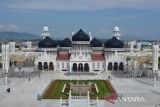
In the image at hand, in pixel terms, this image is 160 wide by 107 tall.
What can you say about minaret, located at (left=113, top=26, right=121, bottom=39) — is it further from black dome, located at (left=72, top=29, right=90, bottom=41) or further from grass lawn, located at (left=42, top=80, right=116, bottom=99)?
grass lawn, located at (left=42, top=80, right=116, bottom=99)

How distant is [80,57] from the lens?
61.1m

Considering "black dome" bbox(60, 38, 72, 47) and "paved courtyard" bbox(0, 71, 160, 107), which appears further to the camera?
"black dome" bbox(60, 38, 72, 47)

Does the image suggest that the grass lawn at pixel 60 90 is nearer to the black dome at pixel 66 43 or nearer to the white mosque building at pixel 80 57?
the white mosque building at pixel 80 57

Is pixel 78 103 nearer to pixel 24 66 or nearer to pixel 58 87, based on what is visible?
pixel 58 87

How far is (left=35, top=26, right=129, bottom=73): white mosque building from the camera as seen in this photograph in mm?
61375

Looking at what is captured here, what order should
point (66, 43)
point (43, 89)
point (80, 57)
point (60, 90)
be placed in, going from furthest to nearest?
point (66, 43) → point (80, 57) → point (43, 89) → point (60, 90)

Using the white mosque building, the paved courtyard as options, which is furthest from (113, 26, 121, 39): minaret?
the paved courtyard

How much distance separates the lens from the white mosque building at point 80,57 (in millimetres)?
61375

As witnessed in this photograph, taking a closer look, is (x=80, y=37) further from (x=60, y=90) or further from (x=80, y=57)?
(x=60, y=90)

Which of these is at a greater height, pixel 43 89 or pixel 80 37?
pixel 80 37

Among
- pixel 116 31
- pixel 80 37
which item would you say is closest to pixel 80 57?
pixel 80 37

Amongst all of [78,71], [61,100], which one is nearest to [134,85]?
[61,100]

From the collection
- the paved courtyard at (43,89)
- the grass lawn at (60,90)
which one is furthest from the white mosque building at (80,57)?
the grass lawn at (60,90)

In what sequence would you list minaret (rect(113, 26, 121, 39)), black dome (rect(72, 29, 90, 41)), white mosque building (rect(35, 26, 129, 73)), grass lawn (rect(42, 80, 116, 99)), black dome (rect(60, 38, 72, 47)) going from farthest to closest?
minaret (rect(113, 26, 121, 39)) → black dome (rect(60, 38, 72, 47)) → black dome (rect(72, 29, 90, 41)) → white mosque building (rect(35, 26, 129, 73)) → grass lawn (rect(42, 80, 116, 99))
